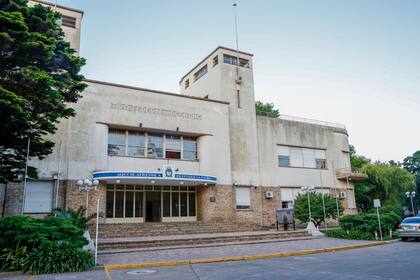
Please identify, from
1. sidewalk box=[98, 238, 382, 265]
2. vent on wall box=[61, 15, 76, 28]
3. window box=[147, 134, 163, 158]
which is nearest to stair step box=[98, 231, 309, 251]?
sidewalk box=[98, 238, 382, 265]

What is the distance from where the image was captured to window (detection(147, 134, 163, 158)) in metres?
23.8

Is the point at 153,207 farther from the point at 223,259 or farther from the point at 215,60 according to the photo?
the point at 215,60

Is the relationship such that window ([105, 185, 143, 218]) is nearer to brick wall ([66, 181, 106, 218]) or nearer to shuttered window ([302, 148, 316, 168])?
brick wall ([66, 181, 106, 218])

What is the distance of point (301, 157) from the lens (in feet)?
101

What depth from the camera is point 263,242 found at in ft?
59.5

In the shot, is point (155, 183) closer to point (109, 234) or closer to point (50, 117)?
point (109, 234)

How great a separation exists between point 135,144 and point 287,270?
15545mm

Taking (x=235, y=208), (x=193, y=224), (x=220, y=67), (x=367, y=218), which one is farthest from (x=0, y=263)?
(x=220, y=67)

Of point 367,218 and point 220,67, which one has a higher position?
point 220,67

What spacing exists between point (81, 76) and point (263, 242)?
11.9 metres

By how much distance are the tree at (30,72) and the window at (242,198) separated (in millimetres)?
14950

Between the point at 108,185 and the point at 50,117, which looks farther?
A: the point at 108,185

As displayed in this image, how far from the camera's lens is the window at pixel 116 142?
22.4 meters

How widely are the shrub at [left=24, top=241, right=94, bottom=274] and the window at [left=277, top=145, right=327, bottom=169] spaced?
2061 cm
